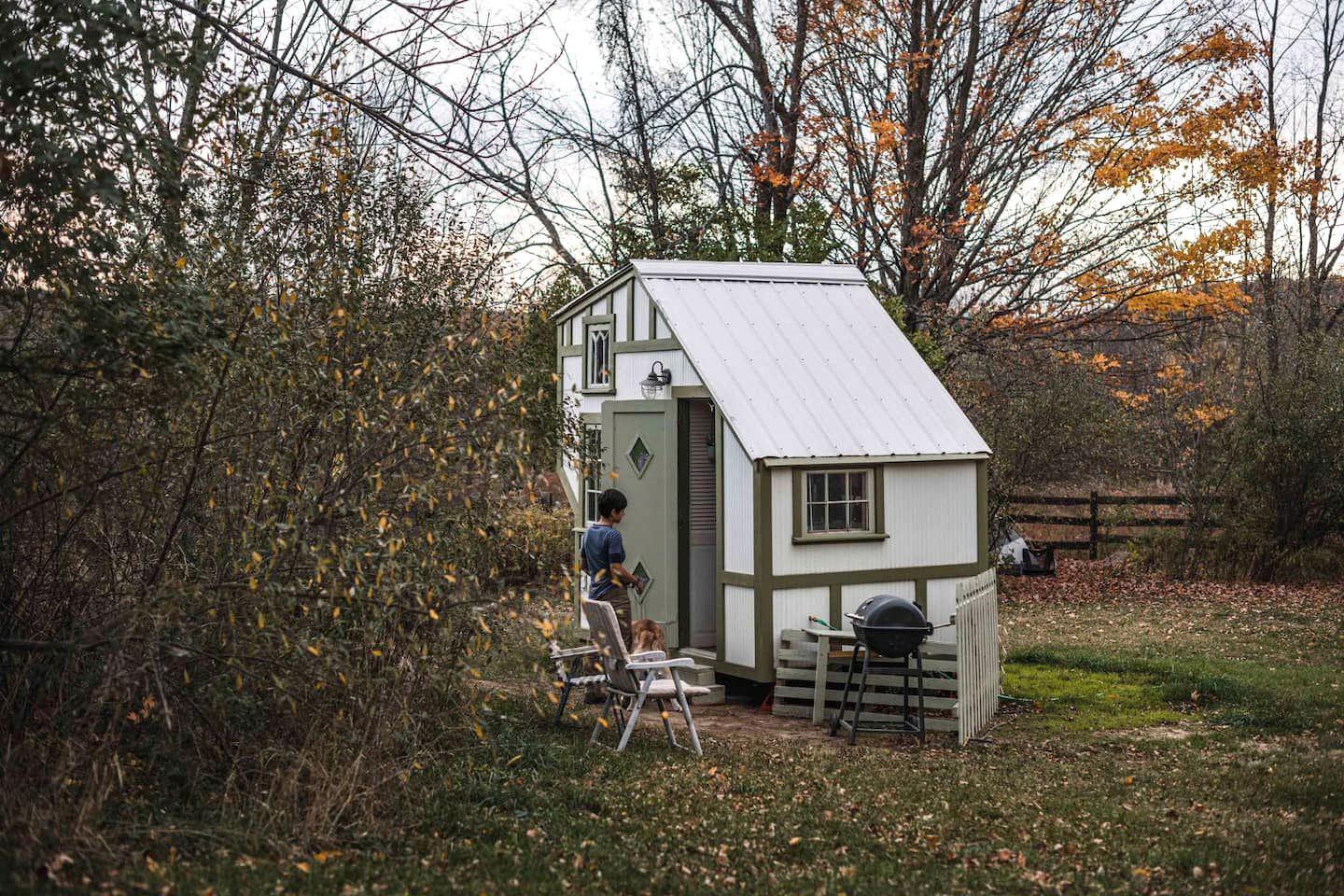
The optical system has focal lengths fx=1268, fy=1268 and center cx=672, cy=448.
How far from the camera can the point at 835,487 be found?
37.1 feet

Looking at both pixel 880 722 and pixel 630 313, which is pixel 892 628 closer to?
pixel 880 722

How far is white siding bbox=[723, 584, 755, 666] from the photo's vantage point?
35.5 feet

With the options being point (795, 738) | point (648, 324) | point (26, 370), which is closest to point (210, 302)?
point (26, 370)

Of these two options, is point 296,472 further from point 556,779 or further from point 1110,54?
point 1110,54

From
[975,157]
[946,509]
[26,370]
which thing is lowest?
[946,509]

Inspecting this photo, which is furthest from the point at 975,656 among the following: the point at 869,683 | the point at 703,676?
the point at 703,676

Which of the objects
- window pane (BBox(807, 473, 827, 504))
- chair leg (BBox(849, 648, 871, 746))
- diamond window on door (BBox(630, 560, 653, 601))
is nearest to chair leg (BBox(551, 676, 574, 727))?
chair leg (BBox(849, 648, 871, 746))

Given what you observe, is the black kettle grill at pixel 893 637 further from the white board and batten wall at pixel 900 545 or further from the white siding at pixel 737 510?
the white siding at pixel 737 510

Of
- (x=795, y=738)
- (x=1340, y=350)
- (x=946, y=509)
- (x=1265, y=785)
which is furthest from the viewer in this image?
(x=1340, y=350)

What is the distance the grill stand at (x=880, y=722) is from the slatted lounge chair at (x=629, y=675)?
1426 mm

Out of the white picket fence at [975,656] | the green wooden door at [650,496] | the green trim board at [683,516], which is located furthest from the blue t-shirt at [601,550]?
the white picket fence at [975,656]

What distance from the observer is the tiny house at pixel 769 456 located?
35.9ft

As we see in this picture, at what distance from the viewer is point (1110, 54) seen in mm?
18469

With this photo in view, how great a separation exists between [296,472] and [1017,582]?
1568 centimetres
